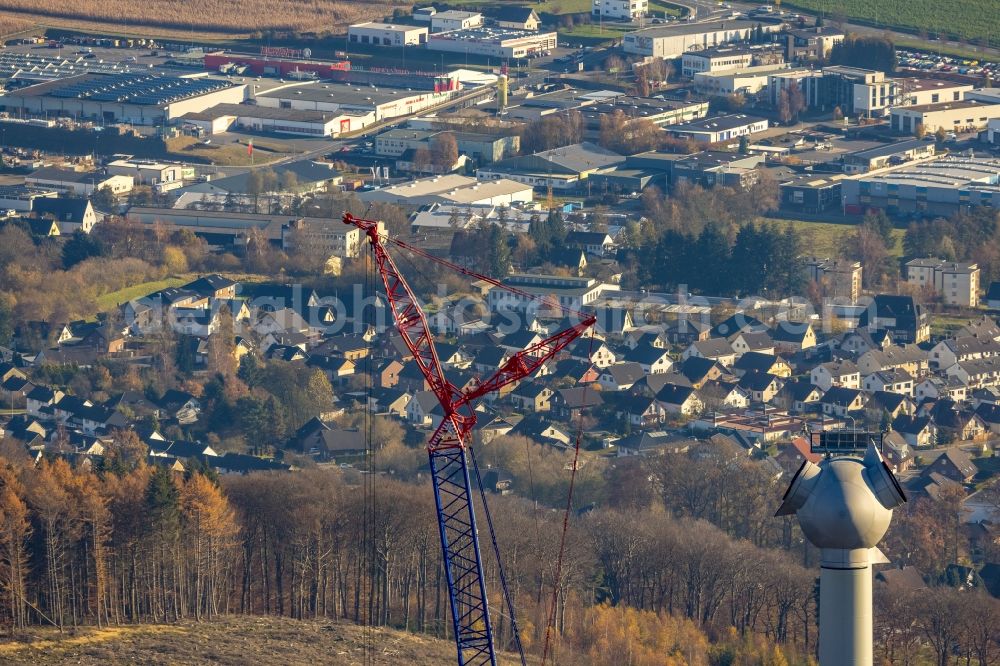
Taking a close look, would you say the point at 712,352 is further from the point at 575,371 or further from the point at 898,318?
the point at 898,318

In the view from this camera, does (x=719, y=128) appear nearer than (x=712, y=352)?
No

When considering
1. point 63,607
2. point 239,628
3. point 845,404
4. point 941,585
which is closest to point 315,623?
point 239,628

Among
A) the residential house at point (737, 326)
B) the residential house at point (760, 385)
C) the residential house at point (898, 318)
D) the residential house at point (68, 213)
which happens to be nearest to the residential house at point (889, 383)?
the residential house at point (760, 385)

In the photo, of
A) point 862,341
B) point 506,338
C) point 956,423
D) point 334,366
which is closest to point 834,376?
point 862,341

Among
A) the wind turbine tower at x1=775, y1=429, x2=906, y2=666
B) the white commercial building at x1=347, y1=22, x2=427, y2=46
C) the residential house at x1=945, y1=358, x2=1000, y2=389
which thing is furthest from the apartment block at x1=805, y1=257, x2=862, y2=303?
the wind turbine tower at x1=775, y1=429, x2=906, y2=666

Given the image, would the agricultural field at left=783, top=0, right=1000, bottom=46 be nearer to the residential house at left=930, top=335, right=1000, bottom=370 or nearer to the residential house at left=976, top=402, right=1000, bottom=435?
the residential house at left=930, top=335, right=1000, bottom=370

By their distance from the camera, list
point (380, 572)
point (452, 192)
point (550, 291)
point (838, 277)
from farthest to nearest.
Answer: point (452, 192)
point (838, 277)
point (550, 291)
point (380, 572)
